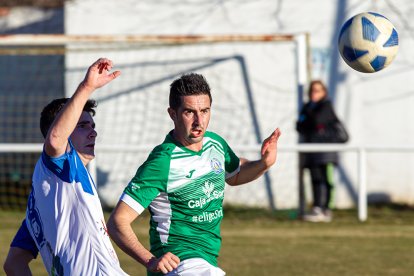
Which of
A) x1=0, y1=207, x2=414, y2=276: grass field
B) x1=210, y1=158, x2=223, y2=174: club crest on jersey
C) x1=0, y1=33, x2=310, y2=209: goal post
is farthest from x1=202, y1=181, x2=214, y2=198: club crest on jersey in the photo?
x1=0, y1=33, x2=310, y2=209: goal post

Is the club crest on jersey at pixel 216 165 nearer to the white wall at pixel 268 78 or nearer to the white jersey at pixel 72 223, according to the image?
the white jersey at pixel 72 223

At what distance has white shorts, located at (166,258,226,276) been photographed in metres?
5.13

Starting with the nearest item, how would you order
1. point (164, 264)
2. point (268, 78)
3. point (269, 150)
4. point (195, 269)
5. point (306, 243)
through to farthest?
1. point (164, 264)
2. point (195, 269)
3. point (269, 150)
4. point (306, 243)
5. point (268, 78)

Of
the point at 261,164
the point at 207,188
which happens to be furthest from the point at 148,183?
the point at 261,164

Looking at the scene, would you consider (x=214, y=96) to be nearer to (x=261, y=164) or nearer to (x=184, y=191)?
(x=261, y=164)

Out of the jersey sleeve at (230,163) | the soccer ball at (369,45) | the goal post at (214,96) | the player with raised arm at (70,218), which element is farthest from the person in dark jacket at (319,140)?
the player with raised arm at (70,218)

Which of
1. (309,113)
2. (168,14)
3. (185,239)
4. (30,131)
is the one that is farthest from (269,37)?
(185,239)

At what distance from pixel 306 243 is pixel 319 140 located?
2299mm

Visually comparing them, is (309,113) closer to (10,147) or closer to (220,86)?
(220,86)

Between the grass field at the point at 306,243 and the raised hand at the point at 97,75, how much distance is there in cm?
455

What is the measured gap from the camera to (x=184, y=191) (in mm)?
5277

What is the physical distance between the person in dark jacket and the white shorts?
24.0 ft

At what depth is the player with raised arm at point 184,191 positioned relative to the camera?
5168 millimetres

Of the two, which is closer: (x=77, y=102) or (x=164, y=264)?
(x=77, y=102)
